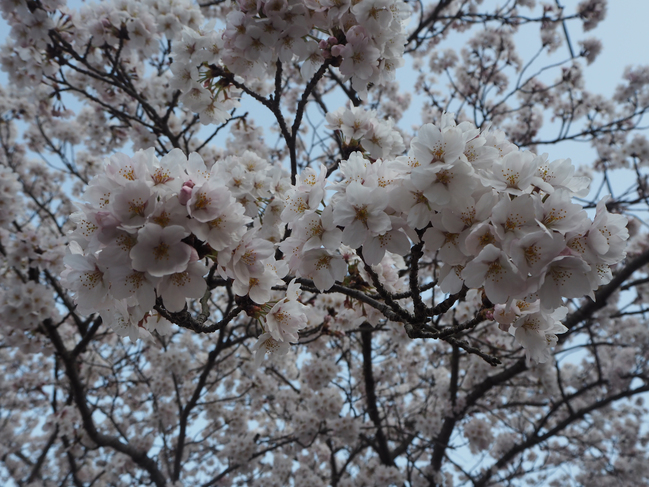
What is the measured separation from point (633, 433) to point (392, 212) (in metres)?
11.7

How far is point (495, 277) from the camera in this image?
107 cm

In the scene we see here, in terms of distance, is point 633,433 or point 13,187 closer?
point 13,187

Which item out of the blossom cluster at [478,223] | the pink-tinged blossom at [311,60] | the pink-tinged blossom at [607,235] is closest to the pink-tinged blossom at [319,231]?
the blossom cluster at [478,223]

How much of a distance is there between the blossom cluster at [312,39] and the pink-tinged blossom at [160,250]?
137 centimetres

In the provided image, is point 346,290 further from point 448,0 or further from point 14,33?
point 448,0

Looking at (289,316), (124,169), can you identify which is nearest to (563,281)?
(289,316)

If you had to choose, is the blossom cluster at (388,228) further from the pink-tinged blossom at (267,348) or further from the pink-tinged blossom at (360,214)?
the pink-tinged blossom at (267,348)

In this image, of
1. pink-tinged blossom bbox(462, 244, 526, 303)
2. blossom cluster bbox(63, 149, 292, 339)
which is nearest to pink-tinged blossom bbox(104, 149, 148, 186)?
blossom cluster bbox(63, 149, 292, 339)

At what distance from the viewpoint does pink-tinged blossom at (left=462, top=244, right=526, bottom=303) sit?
1033 mm

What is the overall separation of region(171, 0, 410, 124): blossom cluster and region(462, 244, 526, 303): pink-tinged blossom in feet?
4.56

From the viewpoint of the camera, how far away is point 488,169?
3.74 feet

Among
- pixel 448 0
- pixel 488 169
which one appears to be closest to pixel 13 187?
pixel 488 169

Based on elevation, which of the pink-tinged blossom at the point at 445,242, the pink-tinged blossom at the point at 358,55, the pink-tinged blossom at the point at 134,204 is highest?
the pink-tinged blossom at the point at 358,55

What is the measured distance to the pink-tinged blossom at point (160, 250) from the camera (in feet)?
3.41
